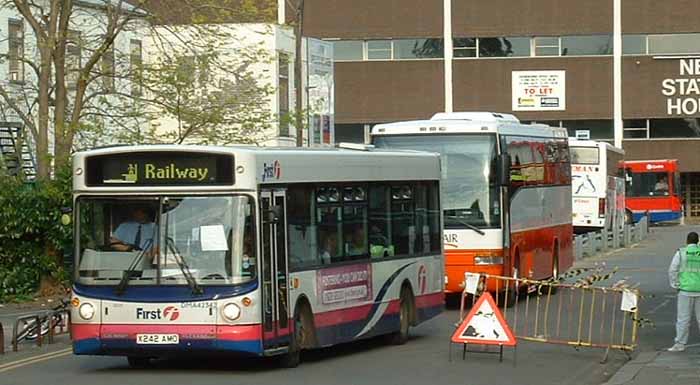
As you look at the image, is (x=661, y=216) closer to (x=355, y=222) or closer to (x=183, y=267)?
(x=355, y=222)

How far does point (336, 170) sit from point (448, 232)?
708 centimetres

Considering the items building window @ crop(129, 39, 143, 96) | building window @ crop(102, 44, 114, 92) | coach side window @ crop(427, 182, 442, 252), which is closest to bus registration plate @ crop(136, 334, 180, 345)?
coach side window @ crop(427, 182, 442, 252)

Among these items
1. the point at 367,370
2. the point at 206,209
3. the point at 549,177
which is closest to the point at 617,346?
the point at 367,370

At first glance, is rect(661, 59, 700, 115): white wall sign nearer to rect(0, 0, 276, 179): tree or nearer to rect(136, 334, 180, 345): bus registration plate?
rect(0, 0, 276, 179): tree

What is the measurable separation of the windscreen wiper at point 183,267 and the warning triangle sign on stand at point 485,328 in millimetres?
3582

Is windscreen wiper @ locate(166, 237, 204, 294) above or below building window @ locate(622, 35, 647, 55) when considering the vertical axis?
below

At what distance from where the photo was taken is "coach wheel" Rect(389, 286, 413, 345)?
64.1ft

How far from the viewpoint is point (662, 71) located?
70.4 meters

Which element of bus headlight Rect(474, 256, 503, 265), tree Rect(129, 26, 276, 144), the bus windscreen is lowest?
bus headlight Rect(474, 256, 503, 265)

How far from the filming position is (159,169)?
1572 cm

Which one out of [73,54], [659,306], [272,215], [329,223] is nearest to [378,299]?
[329,223]

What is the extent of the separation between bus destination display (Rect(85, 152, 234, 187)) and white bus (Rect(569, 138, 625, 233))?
36.5m

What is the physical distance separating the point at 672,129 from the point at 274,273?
59111mm

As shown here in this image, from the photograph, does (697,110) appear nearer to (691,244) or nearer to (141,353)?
(691,244)
